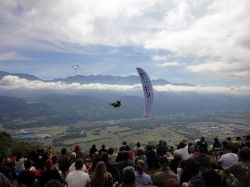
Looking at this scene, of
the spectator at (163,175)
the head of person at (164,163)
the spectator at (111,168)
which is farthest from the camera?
the spectator at (111,168)

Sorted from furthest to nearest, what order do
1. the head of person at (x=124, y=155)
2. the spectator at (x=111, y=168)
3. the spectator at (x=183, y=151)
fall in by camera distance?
the spectator at (x=183, y=151) → the spectator at (x=111, y=168) → the head of person at (x=124, y=155)

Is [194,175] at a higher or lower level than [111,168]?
higher

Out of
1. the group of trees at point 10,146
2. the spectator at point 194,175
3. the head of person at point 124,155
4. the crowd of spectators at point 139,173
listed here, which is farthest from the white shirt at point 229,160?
the group of trees at point 10,146

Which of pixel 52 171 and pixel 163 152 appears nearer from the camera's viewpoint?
pixel 52 171

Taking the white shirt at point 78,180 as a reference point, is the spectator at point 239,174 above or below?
above

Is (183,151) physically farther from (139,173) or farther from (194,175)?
(194,175)

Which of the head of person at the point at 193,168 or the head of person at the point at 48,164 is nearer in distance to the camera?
the head of person at the point at 193,168

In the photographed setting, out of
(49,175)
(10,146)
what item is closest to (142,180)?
(49,175)

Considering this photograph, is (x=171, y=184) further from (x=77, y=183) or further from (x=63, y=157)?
(x=63, y=157)

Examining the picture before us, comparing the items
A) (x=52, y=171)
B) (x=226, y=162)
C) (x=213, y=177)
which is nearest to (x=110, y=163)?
(x=52, y=171)

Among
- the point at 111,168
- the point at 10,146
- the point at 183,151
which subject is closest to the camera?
the point at 111,168

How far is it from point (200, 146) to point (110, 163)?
10.2m

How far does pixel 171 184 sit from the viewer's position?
20.6 ft

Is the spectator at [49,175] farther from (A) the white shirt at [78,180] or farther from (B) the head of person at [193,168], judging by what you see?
(B) the head of person at [193,168]
